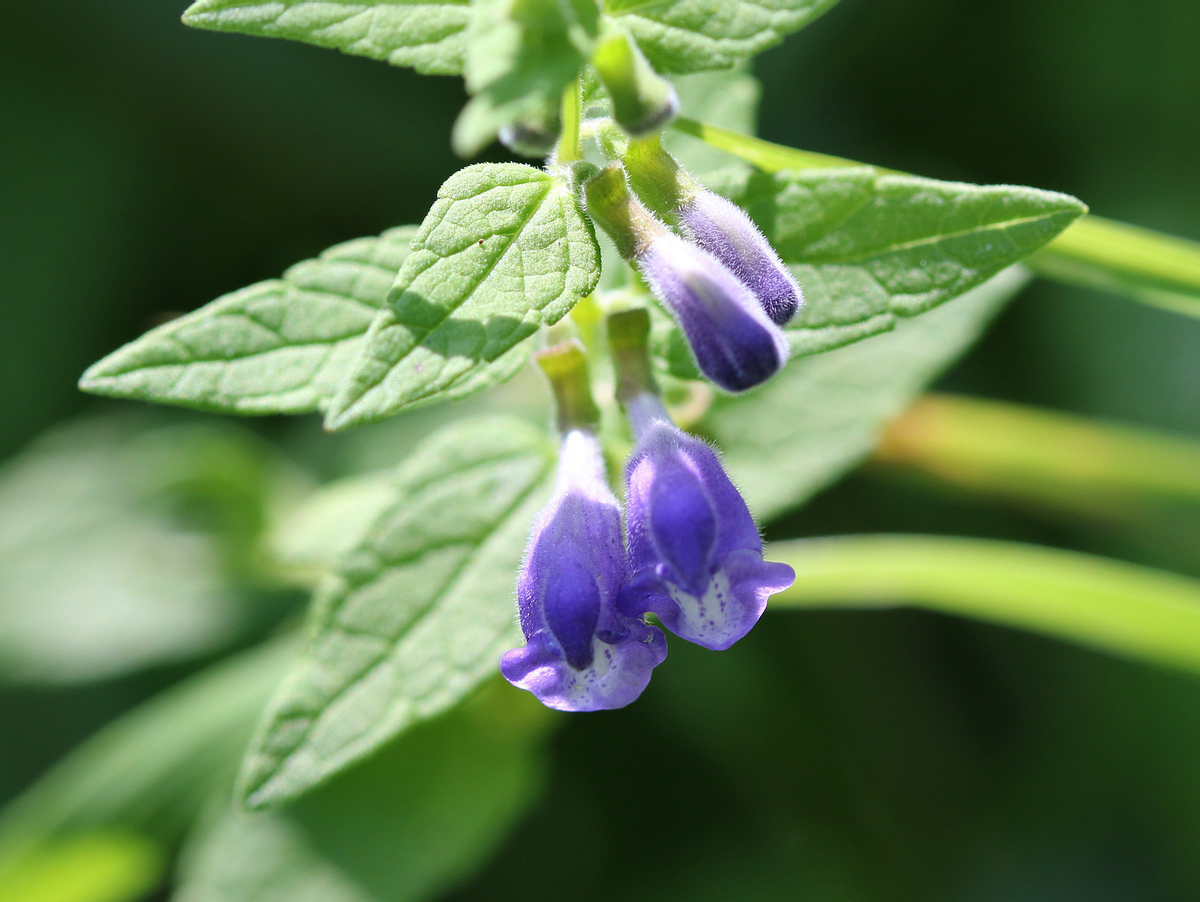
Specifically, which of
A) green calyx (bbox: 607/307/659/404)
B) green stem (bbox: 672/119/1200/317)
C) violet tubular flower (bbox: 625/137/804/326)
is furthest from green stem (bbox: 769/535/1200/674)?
violet tubular flower (bbox: 625/137/804/326)

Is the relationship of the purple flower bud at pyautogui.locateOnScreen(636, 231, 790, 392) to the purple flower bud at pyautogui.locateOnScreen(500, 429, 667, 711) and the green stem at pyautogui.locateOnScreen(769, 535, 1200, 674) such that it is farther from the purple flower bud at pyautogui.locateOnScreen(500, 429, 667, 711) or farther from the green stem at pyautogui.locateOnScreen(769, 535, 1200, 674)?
the green stem at pyautogui.locateOnScreen(769, 535, 1200, 674)

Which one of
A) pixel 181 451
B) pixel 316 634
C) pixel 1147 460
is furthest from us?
pixel 181 451

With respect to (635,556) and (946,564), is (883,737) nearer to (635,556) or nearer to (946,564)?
(946,564)

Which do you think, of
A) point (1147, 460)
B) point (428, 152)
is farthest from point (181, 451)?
point (1147, 460)

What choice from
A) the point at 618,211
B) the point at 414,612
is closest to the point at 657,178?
the point at 618,211

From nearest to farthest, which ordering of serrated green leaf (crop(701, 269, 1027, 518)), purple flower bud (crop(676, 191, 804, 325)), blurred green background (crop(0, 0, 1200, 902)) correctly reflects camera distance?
purple flower bud (crop(676, 191, 804, 325)), serrated green leaf (crop(701, 269, 1027, 518)), blurred green background (crop(0, 0, 1200, 902))

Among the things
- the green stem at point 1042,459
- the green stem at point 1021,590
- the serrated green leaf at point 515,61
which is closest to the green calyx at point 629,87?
the serrated green leaf at point 515,61

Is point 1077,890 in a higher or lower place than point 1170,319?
lower
